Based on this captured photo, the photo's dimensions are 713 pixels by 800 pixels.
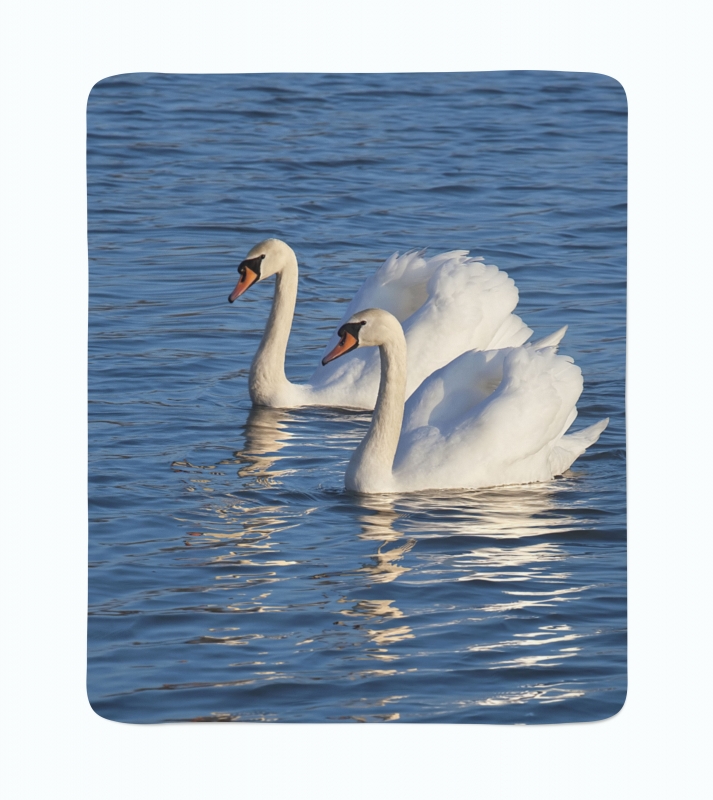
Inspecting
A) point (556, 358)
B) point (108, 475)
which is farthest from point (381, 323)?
point (108, 475)

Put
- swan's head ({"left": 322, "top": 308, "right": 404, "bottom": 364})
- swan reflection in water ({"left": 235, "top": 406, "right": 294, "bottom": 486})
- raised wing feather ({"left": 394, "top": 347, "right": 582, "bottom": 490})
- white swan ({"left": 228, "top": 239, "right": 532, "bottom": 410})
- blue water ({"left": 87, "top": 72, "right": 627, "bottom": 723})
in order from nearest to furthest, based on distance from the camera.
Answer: blue water ({"left": 87, "top": 72, "right": 627, "bottom": 723}), raised wing feather ({"left": 394, "top": 347, "right": 582, "bottom": 490}), swan's head ({"left": 322, "top": 308, "right": 404, "bottom": 364}), swan reflection in water ({"left": 235, "top": 406, "right": 294, "bottom": 486}), white swan ({"left": 228, "top": 239, "right": 532, "bottom": 410})

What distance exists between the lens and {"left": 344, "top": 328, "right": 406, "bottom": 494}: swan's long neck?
798 centimetres

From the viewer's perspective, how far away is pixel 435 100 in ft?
26.2

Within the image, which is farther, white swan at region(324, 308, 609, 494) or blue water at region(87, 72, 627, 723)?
white swan at region(324, 308, 609, 494)

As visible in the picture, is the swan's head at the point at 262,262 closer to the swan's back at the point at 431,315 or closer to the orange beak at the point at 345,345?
the swan's back at the point at 431,315

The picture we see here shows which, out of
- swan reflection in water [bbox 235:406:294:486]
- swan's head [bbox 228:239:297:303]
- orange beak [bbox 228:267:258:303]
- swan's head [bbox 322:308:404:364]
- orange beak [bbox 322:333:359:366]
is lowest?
swan reflection in water [bbox 235:406:294:486]

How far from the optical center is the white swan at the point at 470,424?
791cm

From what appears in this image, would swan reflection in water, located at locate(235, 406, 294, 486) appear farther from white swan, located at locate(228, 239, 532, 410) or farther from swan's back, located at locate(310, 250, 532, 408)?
swan's back, located at locate(310, 250, 532, 408)

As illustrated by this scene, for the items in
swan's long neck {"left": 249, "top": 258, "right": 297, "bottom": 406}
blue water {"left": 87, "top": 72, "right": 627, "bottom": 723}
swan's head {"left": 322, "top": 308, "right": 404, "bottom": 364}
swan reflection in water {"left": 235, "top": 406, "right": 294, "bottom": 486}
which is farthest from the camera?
swan's long neck {"left": 249, "top": 258, "right": 297, "bottom": 406}

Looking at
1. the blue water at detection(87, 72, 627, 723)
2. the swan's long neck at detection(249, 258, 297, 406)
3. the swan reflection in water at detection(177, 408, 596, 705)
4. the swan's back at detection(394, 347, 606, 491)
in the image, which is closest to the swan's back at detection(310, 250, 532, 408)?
the blue water at detection(87, 72, 627, 723)

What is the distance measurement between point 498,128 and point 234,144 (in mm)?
1261

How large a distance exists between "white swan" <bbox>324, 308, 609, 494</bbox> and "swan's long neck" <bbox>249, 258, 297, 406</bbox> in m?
1.15

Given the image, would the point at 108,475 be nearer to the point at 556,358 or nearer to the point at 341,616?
the point at 341,616

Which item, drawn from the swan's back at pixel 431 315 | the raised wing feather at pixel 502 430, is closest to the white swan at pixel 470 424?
the raised wing feather at pixel 502 430
